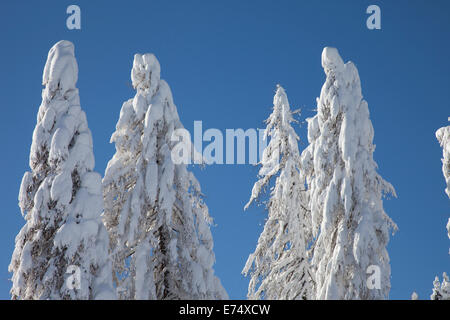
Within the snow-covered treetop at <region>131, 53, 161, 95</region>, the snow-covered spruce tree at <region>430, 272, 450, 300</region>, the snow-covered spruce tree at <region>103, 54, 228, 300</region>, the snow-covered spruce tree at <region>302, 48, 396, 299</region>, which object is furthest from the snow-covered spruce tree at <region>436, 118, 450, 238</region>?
the snow-covered treetop at <region>131, 53, 161, 95</region>

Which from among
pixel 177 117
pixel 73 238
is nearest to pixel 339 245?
pixel 177 117

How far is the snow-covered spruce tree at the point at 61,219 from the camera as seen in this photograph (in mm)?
14219

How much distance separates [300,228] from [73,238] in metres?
11.7

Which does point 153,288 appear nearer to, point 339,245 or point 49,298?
point 49,298

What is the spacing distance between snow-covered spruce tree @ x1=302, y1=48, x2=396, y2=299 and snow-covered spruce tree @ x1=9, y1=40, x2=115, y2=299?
664 cm

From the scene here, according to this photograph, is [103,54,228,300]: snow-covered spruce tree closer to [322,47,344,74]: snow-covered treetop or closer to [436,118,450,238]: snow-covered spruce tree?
[322,47,344,74]: snow-covered treetop

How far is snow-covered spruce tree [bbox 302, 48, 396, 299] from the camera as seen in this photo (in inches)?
644

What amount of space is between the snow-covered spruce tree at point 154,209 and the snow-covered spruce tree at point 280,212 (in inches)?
234

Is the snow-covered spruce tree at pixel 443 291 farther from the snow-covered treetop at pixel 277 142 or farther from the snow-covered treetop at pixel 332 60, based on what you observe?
the snow-covered treetop at pixel 332 60

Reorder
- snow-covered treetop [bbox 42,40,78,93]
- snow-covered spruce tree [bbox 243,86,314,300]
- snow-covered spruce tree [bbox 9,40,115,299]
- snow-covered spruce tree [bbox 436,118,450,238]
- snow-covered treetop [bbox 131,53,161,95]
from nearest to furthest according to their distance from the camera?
snow-covered spruce tree [bbox 9,40,115,299] < snow-covered treetop [bbox 42,40,78,93] < snow-covered treetop [bbox 131,53,161,95] < snow-covered spruce tree [bbox 243,86,314,300] < snow-covered spruce tree [bbox 436,118,450,238]

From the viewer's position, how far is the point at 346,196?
55.5ft

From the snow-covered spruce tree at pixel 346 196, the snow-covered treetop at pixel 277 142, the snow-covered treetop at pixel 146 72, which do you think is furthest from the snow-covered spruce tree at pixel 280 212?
the snow-covered treetop at pixel 146 72
